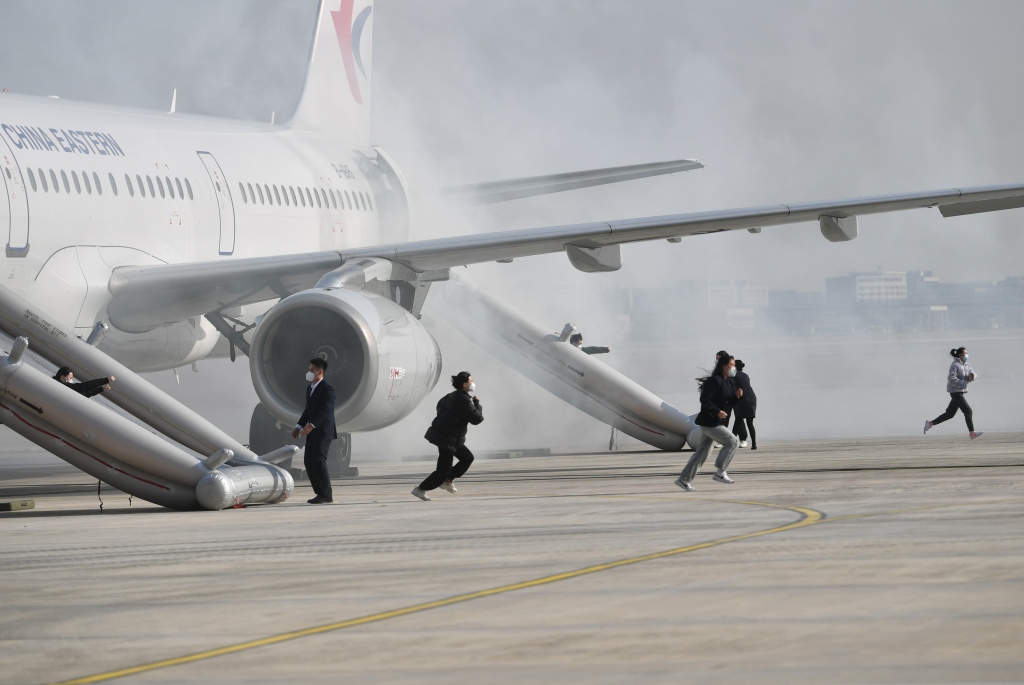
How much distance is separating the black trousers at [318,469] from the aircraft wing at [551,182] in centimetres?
884

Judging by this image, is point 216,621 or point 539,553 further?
point 539,553

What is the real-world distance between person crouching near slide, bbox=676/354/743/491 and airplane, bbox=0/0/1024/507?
2.35 metres

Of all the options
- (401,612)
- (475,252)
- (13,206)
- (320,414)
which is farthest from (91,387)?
(401,612)

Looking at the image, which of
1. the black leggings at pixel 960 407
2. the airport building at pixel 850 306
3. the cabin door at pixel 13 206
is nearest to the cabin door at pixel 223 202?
the cabin door at pixel 13 206

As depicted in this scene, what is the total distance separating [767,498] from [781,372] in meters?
38.8

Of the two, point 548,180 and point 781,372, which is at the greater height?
point 548,180

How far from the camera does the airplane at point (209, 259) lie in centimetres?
1534

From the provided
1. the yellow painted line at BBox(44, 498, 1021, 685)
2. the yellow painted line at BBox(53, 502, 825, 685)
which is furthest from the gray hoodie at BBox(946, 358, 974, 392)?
the yellow painted line at BBox(53, 502, 825, 685)

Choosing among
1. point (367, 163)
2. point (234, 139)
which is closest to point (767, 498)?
point (234, 139)

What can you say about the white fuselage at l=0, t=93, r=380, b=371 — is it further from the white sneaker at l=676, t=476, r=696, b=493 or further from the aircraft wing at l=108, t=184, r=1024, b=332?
the white sneaker at l=676, t=476, r=696, b=493

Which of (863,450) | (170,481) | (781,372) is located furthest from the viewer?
(781,372)

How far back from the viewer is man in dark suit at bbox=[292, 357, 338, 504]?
1359cm

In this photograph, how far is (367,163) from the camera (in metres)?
23.3

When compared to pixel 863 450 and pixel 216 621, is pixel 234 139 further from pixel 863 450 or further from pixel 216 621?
pixel 216 621
